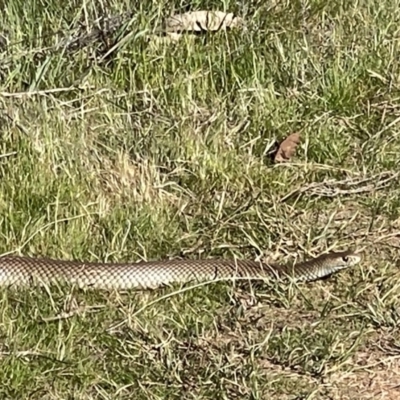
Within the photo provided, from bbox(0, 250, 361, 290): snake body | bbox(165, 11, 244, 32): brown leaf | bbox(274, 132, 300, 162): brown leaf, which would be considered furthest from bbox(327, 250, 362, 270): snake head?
bbox(165, 11, 244, 32): brown leaf

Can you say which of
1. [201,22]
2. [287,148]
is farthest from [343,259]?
[201,22]

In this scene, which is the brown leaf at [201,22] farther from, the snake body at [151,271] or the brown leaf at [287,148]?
the snake body at [151,271]

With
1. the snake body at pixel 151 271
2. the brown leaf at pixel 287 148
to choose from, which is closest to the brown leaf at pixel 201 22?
the brown leaf at pixel 287 148

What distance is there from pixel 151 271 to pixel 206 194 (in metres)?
0.61

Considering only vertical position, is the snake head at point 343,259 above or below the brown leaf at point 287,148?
above

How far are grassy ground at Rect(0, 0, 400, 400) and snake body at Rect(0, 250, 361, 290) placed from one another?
0.05 metres

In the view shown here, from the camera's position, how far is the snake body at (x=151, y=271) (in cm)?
Answer: 420

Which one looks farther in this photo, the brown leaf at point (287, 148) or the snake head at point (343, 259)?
the brown leaf at point (287, 148)

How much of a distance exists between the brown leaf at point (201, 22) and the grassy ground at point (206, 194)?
0.22ft

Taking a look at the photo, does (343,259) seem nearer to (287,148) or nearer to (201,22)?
(287,148)

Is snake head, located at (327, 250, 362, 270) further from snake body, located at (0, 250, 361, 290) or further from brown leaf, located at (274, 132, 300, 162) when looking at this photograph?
brown leaf, located at (274, 132, 300, 162)

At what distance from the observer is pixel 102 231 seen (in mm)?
4484

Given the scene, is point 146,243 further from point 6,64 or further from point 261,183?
point 6,64

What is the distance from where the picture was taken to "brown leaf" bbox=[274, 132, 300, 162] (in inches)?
192
